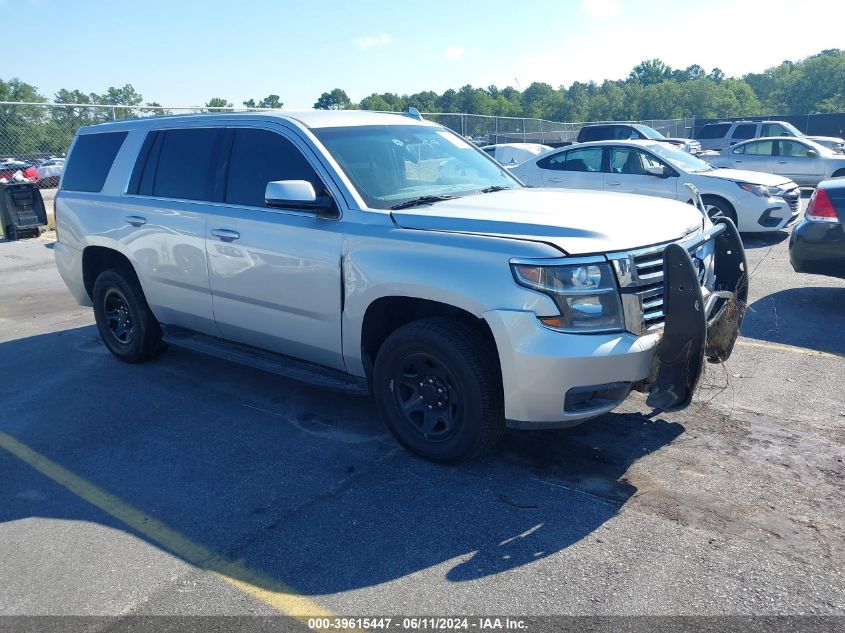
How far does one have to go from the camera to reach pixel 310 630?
9.48 feet

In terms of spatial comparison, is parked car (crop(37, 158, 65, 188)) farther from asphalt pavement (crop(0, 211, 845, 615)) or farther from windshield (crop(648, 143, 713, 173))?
windshield (crop(648, 143, 713, 173))

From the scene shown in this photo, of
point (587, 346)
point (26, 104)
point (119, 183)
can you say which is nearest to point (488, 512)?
point (587, 346)

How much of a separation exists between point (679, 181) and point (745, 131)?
649 inches

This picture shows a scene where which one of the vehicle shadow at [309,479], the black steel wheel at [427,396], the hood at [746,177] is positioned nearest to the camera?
the vehicle shadow at [309,479]

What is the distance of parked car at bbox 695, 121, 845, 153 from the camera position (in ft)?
75.8

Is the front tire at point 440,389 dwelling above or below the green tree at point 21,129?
below

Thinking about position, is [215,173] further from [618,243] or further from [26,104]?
[26,104]

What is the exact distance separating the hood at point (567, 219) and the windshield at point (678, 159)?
695 cm

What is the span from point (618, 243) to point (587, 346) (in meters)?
0.58

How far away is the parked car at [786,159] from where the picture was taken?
18.1m

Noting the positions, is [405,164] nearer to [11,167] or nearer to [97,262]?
[97,262]

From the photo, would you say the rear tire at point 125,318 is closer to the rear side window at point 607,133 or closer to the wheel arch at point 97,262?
the wheel arch at point 97,262

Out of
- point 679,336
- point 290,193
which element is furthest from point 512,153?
point 679,336

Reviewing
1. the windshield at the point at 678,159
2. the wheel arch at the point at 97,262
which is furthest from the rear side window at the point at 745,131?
the wheel arch at the point at 97,262
